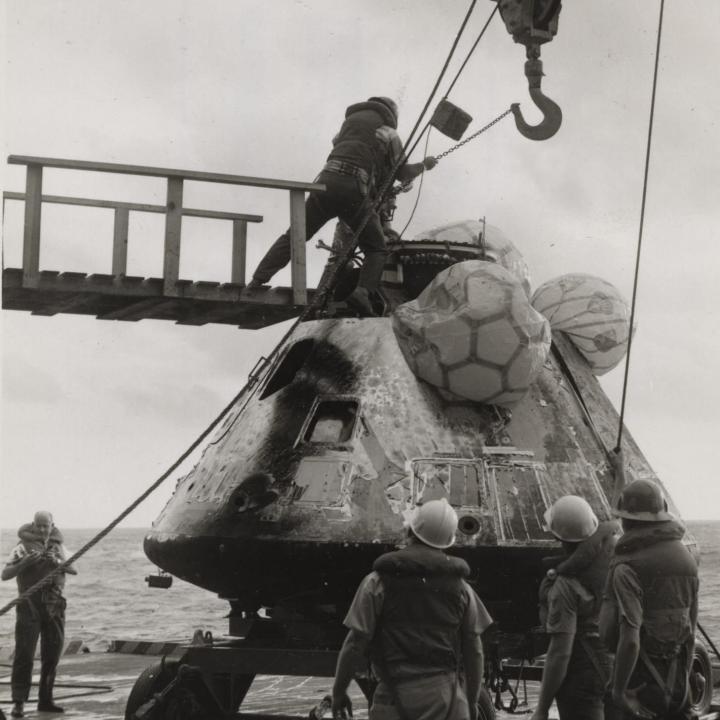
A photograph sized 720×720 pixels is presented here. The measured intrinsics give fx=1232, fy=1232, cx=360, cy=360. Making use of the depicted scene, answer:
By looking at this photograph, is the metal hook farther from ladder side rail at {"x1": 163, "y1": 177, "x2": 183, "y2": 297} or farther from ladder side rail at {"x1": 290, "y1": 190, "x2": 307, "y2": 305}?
ladder side rail at {"x1": 163, "y1": 177, "x2": 183, "y2": 297}

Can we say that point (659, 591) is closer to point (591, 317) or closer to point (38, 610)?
point (591, 317)

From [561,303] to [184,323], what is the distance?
2744 mm

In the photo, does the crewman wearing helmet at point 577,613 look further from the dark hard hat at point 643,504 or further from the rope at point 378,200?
the rope at point 378,200

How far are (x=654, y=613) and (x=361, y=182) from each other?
3.97m

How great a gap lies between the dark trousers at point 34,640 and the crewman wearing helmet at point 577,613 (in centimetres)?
492

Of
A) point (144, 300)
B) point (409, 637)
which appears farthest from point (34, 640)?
point (409, 637)

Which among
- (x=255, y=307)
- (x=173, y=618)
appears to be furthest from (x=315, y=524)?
(x=173, y=618)

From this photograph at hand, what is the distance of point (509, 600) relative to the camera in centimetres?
686

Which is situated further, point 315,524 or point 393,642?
point 315,524

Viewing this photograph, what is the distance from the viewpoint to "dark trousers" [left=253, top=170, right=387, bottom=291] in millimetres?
8203

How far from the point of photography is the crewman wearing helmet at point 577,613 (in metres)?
5.47

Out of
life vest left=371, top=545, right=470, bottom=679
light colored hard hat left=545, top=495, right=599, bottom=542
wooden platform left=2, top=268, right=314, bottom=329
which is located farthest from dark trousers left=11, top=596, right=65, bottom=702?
life vest left=371, top=545, right=470, bottom=679

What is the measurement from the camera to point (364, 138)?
8.39m

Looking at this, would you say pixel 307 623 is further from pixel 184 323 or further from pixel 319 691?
pixel 319 691
